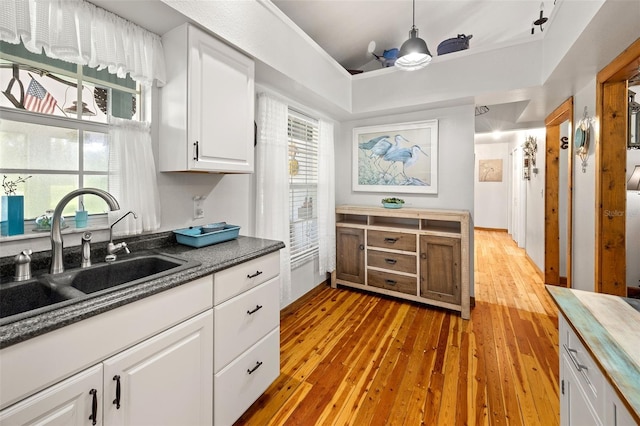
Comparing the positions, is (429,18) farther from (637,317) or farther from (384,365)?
(384,365)

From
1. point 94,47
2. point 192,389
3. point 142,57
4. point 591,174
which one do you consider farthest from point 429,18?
point 192,389

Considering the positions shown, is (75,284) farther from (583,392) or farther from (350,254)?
(350,254)

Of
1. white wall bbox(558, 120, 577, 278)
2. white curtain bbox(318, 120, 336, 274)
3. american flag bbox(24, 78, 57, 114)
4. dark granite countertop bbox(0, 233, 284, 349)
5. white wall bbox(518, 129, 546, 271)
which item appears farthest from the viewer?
white wall bbox(518, 129, 546, 271)

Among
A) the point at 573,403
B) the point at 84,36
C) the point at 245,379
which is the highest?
the point at 84,36

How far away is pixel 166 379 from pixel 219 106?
57.5 inches

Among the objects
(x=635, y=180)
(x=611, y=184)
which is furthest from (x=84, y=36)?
(x=635, y=180)

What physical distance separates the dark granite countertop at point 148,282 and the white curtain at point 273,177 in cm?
54

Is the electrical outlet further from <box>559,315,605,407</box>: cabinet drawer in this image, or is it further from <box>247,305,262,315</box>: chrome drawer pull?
<box>559,315,605,407</box>: cabinet drawer

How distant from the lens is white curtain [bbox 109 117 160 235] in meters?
1.49

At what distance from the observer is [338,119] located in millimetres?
3705

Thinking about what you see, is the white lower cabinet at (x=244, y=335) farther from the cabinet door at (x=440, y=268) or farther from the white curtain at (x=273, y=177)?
the cabinet door at (x=440, y=268)

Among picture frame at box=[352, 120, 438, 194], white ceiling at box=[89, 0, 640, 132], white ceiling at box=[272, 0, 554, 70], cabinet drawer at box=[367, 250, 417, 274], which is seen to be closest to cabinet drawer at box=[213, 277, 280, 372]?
white ceiling at box=[89, 0, 640, 132]

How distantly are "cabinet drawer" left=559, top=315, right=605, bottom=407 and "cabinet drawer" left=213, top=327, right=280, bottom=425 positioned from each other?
144cm

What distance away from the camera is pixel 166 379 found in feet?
3.69
